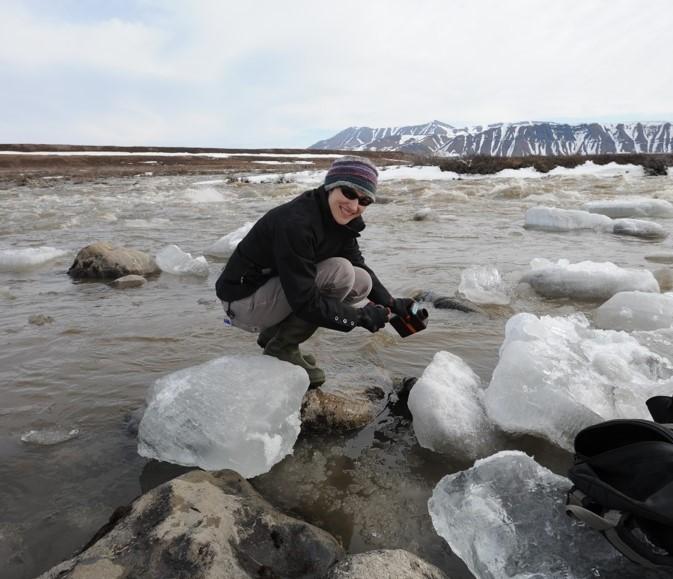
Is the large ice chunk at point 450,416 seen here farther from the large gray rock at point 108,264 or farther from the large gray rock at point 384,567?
the large gray rock at point 108,264

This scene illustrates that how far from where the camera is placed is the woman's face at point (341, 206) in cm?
220

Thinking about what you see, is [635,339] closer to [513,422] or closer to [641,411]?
[641,411]

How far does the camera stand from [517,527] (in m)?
1.42

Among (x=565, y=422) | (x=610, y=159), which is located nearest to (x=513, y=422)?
(x=565, y=422)

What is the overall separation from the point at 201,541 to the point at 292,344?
4.32 ft

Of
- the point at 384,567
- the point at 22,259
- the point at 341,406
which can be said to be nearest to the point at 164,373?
the point at 341,406

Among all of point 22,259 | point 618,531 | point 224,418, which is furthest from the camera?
point 22,259

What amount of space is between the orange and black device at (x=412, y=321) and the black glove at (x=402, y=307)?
13 mm

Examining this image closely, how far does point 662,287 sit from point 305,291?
141 inches

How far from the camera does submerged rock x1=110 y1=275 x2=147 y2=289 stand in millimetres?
4527

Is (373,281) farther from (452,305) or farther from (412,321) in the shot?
(452,305)

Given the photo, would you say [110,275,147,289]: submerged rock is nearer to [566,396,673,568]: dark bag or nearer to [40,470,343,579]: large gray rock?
[40,470,343,579]: large gray rock

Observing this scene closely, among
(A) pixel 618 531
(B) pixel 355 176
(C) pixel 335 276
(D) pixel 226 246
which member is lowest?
(D) pixel 226 246

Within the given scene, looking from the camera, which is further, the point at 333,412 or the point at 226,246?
the point at 226,246
